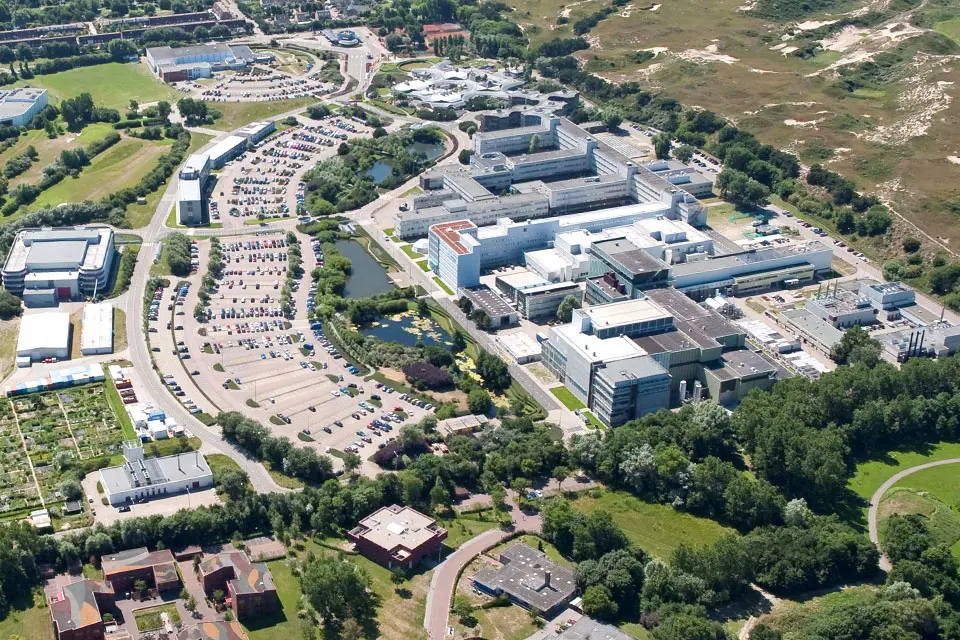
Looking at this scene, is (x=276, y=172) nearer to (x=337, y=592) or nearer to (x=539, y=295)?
(x=539, y=295)

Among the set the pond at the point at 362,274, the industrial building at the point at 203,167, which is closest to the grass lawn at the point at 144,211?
the industrial building at the point at 203,167

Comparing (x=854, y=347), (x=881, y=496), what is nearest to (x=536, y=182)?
(x=854, y=347)

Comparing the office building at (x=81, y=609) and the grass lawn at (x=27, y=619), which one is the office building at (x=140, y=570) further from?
the grass lawn at (x=27, y=619)

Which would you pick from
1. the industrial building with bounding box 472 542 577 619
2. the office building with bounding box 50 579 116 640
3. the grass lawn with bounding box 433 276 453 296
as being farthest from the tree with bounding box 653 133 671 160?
the office building with bounding box 50 579 116 640

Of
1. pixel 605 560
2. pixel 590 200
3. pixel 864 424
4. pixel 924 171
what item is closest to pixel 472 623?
pixel 605 560

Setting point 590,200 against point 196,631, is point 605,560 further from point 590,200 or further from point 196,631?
point 590,200

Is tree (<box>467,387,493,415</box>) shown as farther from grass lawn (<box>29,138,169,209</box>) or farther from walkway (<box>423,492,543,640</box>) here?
grass lawn (<box>29,138,169,209</box>)

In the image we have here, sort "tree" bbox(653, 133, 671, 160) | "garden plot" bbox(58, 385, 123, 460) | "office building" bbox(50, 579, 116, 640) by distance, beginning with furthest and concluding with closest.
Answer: "tree" bbox(653, 133, 671, 160) → "garden plot" bbox(58, 385, 123, 460) → "office building" bbox(50, 579, 116, 640)

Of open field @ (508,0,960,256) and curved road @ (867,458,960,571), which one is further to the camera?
→ open field @ (508,0,960,256)

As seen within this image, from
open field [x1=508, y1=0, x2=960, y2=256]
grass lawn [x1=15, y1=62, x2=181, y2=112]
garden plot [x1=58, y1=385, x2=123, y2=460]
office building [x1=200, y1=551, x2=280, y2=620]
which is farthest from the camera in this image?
grass lawn [x1=15, y1=62, x2=181, y2=112]
